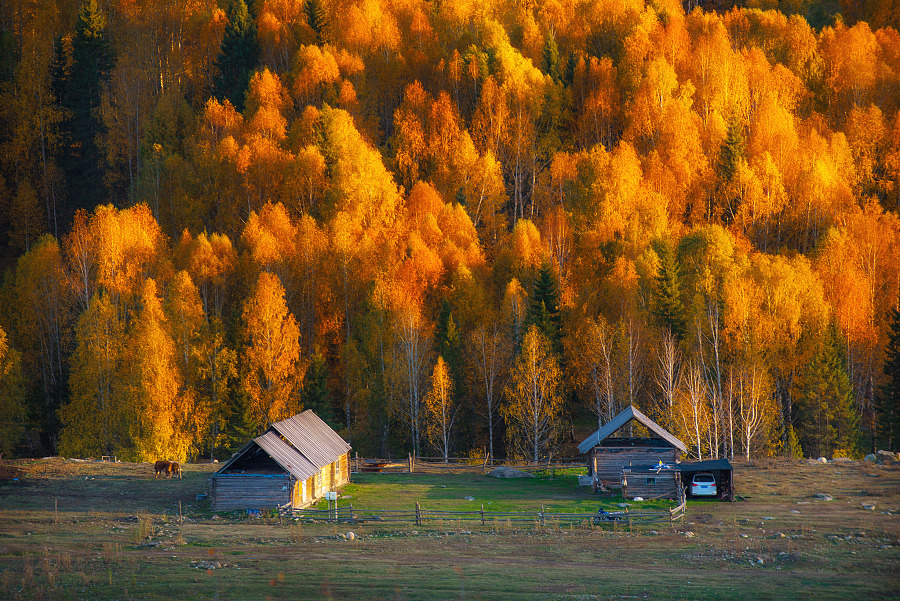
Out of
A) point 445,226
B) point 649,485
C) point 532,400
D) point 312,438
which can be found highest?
point 445,226

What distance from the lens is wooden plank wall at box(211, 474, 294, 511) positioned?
1578 inches

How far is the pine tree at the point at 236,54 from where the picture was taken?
87.7 m

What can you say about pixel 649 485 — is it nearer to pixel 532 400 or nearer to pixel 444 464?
pixel 532 400

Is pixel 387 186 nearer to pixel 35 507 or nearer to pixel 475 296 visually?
pixel 475 296

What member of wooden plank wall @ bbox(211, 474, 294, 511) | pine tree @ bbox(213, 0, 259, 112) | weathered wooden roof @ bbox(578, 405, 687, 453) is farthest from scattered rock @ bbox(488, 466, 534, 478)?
pine tree @ bbox(213, 0, 259, 112)

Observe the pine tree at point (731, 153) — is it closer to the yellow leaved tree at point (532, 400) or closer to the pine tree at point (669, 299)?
the pine tree at point (669, 299)

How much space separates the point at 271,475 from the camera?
4053 centimetres

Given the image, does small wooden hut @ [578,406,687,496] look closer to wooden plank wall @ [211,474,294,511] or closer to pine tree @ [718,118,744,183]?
wooden plank wall @ [211,474,294,511]

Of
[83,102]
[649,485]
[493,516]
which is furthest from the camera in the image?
[83,102]

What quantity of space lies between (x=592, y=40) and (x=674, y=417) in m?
58.0

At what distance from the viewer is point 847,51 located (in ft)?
286

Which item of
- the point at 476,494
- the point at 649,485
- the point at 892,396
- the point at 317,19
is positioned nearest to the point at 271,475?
the point at 476,494

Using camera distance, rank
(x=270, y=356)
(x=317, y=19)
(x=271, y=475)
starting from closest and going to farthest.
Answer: (x=271, y=475)
(x=270, y=356)
(x=317, y=19)

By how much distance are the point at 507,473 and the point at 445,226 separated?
26.4m
